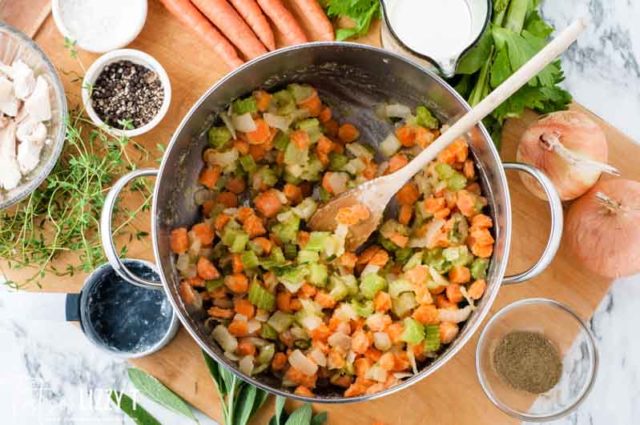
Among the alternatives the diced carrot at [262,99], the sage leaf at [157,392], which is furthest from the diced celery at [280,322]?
the diced carrot at [262,99]

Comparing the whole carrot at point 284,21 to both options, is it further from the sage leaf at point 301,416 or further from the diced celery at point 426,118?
the sage leaf at point 301,416

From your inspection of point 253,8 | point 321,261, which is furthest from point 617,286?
point 253,8

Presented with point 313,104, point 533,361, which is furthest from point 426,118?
point 533,361

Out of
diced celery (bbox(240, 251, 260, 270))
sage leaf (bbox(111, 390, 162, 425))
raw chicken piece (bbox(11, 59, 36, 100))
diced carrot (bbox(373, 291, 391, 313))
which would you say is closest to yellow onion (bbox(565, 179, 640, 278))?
diced carrot (bbox(373, 291, 391, 313))

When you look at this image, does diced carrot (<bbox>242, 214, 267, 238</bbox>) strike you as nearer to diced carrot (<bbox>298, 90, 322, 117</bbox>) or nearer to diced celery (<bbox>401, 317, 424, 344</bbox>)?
diced carrot (<bbox>298, 90, 322, 117</bbox>)

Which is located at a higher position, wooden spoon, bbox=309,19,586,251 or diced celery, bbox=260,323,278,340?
wooden spoon, bbox=309,19,586,251

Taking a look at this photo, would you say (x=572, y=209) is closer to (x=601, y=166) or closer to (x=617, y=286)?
(x=601, y=166)
